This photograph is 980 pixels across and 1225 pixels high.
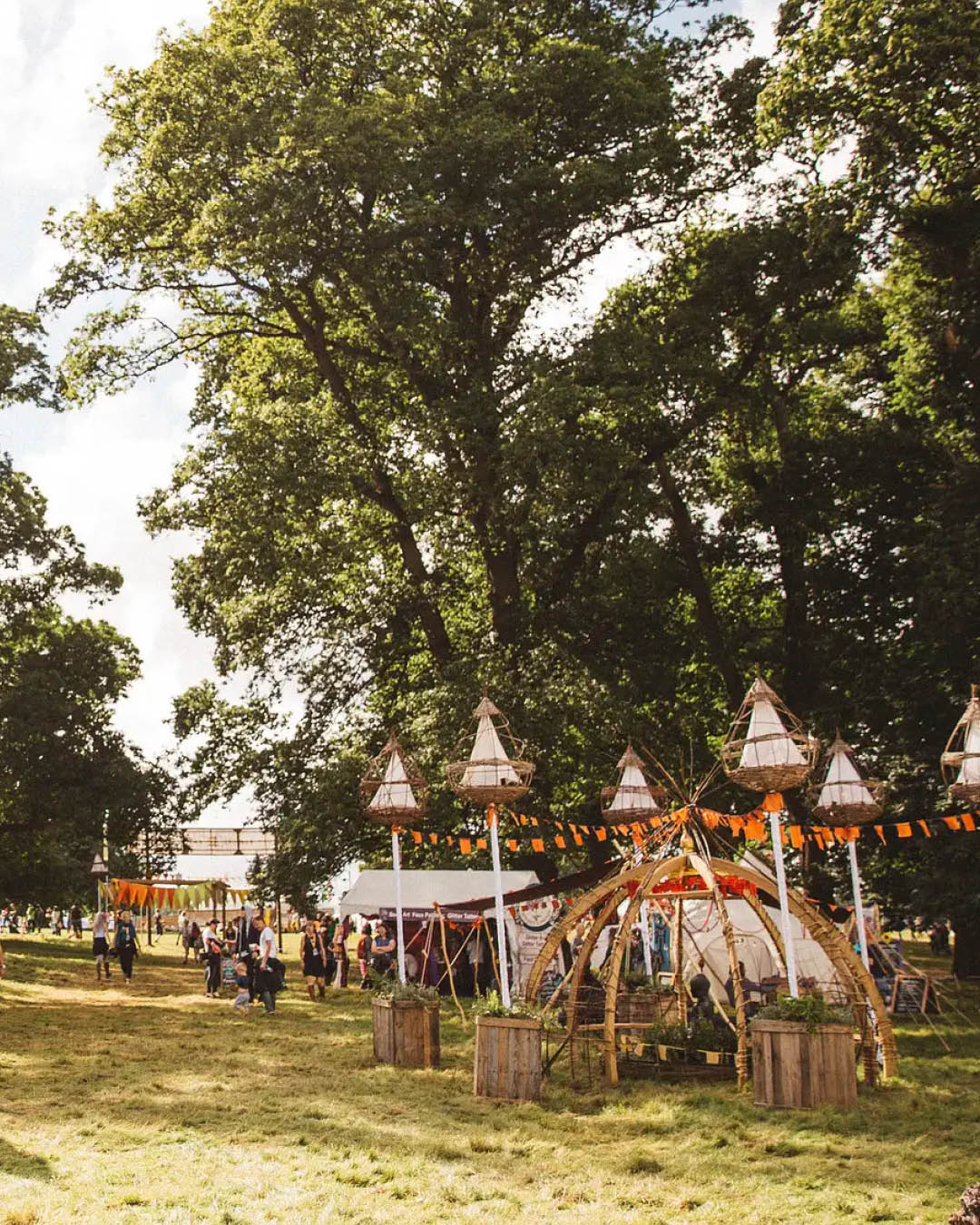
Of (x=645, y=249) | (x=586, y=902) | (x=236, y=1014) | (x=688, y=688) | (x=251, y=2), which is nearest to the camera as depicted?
(x=586, y=902)

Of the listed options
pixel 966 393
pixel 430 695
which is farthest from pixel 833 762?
pixel 966 393

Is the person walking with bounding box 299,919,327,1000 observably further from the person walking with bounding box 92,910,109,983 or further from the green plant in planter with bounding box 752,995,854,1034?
the green plant in planter with bounding box 752,995,854,1034

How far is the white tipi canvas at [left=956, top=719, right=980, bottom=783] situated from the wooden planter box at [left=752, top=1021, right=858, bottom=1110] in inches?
157

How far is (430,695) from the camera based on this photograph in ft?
71.6

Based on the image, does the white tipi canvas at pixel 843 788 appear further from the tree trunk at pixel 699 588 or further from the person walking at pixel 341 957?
the person walking at pixel 341 957

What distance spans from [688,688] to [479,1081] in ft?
50.6

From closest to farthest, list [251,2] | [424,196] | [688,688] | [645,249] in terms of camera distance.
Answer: [424,196], [251,2], [645,249], [688,688]

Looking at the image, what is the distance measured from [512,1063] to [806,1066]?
107 inches

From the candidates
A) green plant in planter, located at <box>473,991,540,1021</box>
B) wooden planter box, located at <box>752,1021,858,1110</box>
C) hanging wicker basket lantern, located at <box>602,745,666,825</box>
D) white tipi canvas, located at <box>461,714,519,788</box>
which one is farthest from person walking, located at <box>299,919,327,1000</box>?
wooden planter box, located at <box>752,1021,858,1110</box>

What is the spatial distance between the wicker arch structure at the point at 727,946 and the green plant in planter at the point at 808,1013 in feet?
3.58

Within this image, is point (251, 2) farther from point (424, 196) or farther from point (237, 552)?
point (237, 552)

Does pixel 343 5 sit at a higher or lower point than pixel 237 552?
higher

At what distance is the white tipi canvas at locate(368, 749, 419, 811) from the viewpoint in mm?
15602

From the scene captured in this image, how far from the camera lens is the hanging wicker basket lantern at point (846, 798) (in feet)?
51.6
